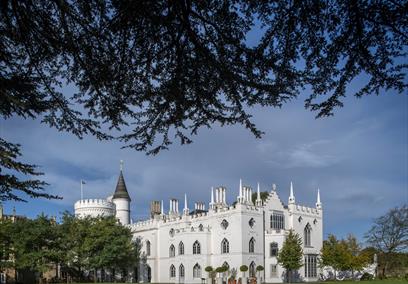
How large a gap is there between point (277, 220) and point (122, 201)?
76.1 feet

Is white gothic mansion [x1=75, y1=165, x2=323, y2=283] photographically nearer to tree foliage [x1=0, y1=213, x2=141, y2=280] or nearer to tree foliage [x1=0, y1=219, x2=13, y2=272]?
tree foliage [x1=0, y1=213, x2=141, y2=280]

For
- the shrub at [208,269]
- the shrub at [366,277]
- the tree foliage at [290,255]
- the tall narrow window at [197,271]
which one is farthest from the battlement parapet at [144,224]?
the shrub at [366,277]

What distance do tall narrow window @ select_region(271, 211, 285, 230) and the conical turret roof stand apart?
23.1m

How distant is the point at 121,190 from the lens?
65.9 m

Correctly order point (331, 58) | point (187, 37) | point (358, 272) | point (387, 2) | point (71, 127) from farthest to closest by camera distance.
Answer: point (358, 272) < point (71, 127) < point (187, 37) < point (331, 58) < point (387, 2)

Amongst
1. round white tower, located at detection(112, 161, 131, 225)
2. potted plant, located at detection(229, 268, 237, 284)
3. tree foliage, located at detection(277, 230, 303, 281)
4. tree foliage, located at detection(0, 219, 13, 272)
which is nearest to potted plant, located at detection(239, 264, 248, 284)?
potted plant, located at detection(229, 268, 237, 284)

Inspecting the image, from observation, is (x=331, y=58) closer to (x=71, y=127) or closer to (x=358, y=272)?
(x=71, y=127)

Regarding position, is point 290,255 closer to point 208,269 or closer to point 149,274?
point 208,269

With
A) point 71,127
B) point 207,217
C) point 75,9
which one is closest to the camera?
point 75,9

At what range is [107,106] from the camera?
6164mm

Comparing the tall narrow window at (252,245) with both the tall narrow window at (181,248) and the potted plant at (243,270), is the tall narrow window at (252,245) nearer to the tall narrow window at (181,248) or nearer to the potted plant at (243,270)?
the potted plant at (243,270)

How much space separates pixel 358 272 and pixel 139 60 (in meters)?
52.4

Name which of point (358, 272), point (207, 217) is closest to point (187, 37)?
point (207, 217)

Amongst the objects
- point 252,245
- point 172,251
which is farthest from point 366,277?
point 172,251
